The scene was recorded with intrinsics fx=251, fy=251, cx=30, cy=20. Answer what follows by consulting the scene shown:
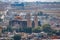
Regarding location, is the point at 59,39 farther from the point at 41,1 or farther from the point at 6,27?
the point at 41,1

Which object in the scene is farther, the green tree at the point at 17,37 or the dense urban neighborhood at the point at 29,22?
the dense urban neighborhood at the point at 29,22

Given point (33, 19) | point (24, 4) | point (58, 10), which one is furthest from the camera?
point (24, 4)

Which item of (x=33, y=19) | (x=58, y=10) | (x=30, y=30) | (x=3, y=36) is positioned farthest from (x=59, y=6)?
(x=3, y=36)

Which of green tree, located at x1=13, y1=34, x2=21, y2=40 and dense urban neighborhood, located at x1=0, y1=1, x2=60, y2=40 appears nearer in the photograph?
green tree, located at x1=13, y1=34, x2=21, y2=40

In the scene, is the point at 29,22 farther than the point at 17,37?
Yes

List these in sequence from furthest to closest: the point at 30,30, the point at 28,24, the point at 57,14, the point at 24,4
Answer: the point at 24,4, the point at 57,14, the point at 28,24, the point at 30,30

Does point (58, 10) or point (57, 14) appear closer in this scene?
point (57, 14)
